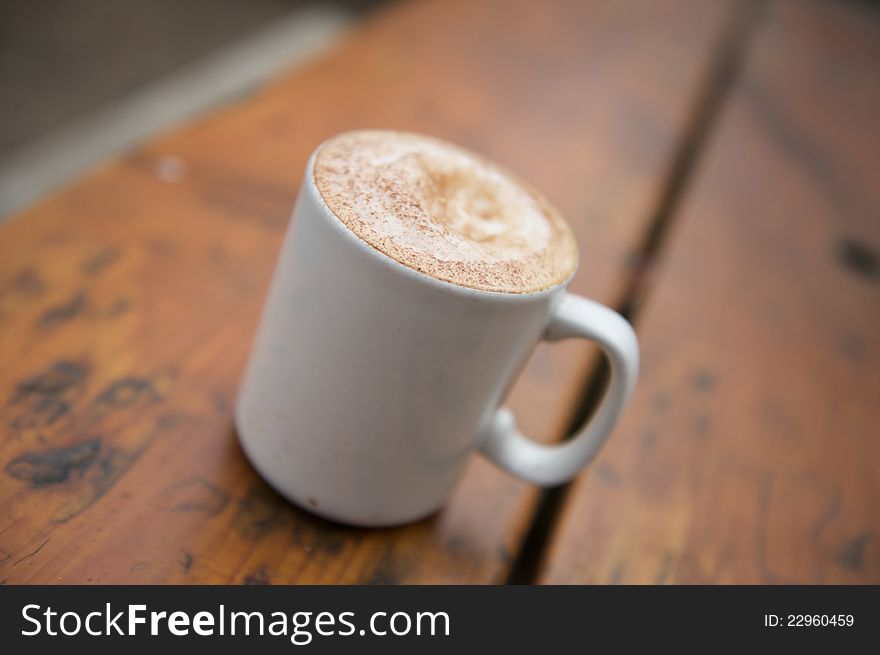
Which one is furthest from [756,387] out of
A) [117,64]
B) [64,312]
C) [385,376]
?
[117,64]

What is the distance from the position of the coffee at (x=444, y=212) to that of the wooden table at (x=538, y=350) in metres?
0.18

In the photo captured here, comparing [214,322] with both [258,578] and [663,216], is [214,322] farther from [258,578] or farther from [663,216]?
[663,216]

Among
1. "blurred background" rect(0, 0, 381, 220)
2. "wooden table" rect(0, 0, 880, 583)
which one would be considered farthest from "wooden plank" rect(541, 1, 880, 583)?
"blurred background" rect(0, 0, 381, 220)

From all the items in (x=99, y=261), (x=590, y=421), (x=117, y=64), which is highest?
(x=590, y=421)

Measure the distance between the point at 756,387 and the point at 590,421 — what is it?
1.01 ft

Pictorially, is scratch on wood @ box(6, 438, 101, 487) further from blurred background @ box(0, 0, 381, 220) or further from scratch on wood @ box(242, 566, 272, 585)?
blurred background @ box(0, 0, 381, 220)

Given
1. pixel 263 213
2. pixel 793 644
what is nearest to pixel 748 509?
pixel 793 644

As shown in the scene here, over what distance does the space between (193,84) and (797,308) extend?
3.23ft

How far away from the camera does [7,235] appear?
59cm

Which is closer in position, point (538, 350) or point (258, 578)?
point (258, 578)

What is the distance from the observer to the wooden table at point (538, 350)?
1.49 feet

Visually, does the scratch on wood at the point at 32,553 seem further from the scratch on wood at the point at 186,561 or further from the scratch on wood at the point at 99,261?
the scratch on wood at the point at 99,261

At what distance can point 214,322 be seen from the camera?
1.91 ft

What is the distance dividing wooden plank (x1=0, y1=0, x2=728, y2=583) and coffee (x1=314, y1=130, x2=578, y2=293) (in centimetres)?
18
